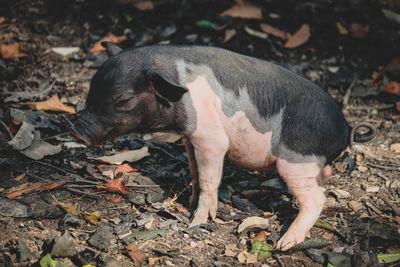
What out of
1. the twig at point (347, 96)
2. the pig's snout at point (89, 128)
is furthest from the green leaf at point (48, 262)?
the twig at point (347, 96)

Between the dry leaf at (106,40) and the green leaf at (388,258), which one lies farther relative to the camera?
the dry leaf at (106,40)

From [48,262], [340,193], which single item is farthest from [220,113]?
[48,262]

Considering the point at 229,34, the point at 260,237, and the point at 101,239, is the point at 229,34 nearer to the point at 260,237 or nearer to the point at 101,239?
the point at 260,237

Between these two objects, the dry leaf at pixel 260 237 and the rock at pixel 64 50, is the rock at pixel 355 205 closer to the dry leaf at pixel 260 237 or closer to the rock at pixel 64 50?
the dry leaf at pixel 260 237

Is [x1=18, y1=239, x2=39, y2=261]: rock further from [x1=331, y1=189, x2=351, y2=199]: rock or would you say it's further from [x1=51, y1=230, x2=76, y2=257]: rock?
[x1=331, y1=189, x2=351, y2=199]: rock

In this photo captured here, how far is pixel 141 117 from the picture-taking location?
301 cm

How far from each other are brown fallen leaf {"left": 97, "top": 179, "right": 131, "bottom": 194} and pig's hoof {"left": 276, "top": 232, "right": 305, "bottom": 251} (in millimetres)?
1200

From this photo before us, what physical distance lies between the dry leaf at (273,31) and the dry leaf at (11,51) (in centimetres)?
284

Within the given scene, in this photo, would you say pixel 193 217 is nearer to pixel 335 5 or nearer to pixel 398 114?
pixel 398 114

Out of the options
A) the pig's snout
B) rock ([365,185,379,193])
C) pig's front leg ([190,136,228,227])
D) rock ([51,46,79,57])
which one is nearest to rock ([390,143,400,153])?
rock ([365,185,379,193])

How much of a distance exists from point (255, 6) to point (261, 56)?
72 cm

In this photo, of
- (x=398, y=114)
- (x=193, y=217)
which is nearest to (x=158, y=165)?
(x=193, y=217)

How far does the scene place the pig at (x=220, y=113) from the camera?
9.60ft

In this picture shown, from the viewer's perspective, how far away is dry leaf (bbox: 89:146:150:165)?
3768 millimetres
